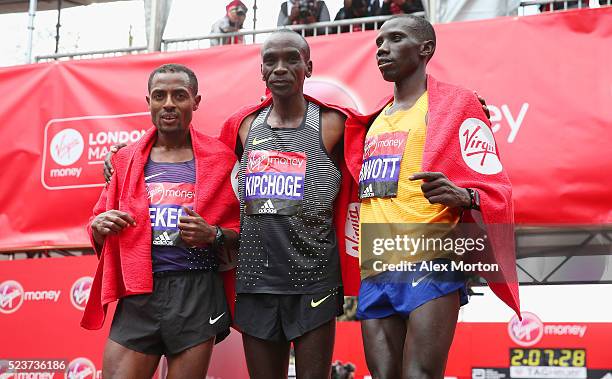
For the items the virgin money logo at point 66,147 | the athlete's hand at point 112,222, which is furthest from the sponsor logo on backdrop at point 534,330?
the virgin money logo at point 66,147

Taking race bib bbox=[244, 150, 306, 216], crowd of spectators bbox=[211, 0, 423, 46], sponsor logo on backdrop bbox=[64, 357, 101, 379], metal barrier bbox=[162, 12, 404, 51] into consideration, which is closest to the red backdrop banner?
metal barrier bbox=[162, 12, 404, 51]

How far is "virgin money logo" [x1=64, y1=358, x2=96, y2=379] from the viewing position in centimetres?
526

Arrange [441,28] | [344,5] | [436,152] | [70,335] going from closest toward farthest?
[436,152] → [441,28] → [70,335] → [344,5]

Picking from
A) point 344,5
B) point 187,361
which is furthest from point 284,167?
point 344,5

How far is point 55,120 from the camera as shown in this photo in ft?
18.5

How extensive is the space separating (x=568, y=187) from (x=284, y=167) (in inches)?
74.5

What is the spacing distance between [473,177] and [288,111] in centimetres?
88

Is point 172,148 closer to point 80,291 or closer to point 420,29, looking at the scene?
point 420,29

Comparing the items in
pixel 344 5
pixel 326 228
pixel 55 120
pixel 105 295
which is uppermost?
pixel 344 5

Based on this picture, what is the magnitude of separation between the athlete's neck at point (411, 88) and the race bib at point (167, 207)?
958 millimetres

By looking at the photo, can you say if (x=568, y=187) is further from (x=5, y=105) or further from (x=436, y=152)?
(x=5, y=105)

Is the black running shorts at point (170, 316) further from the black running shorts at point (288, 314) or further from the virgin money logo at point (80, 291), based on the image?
the virgin money logo at point (80, 291)

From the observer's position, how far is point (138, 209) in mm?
3420

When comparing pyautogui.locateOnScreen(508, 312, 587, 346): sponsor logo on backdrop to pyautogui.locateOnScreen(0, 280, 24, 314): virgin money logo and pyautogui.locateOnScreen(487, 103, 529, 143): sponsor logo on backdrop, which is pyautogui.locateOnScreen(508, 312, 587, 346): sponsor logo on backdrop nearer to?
pyautogui.locateOnScreen(487, 103, 529, 143): sponsor logo on backdrop
